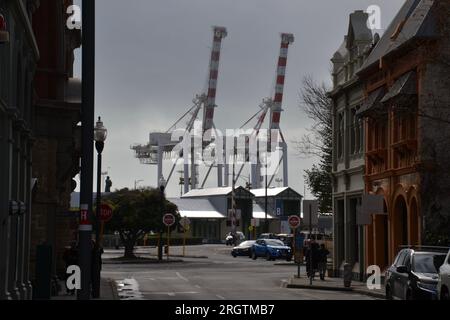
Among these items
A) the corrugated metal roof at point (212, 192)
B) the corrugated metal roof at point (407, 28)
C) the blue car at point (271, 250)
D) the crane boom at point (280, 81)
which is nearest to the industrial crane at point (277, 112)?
the crane boom at point (280, 81)

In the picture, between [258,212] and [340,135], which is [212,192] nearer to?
[258,212]

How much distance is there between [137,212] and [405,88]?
29.0m

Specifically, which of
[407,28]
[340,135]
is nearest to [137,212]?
[340,135]

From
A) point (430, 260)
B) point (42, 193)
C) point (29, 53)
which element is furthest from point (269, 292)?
point (29, 53)

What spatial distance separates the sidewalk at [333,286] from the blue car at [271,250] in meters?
25.3

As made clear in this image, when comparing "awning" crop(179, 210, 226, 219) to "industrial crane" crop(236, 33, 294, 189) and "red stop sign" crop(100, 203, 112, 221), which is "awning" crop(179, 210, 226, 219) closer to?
"industrial crane" crop(236, 33, 294, 189)

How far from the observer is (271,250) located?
66625 mm

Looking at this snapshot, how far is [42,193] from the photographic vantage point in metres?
30.7

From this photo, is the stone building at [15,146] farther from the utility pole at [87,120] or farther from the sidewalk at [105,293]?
the utility pole at [87,120]

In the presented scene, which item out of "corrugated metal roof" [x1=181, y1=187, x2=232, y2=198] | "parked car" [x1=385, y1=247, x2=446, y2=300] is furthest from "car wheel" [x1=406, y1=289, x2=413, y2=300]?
"corrugated metal roof" [x1=181, y1=187, x2=232, y2=198]

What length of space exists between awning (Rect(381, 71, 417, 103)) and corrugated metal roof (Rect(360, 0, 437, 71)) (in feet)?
4.22

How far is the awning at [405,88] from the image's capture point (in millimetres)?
32062
